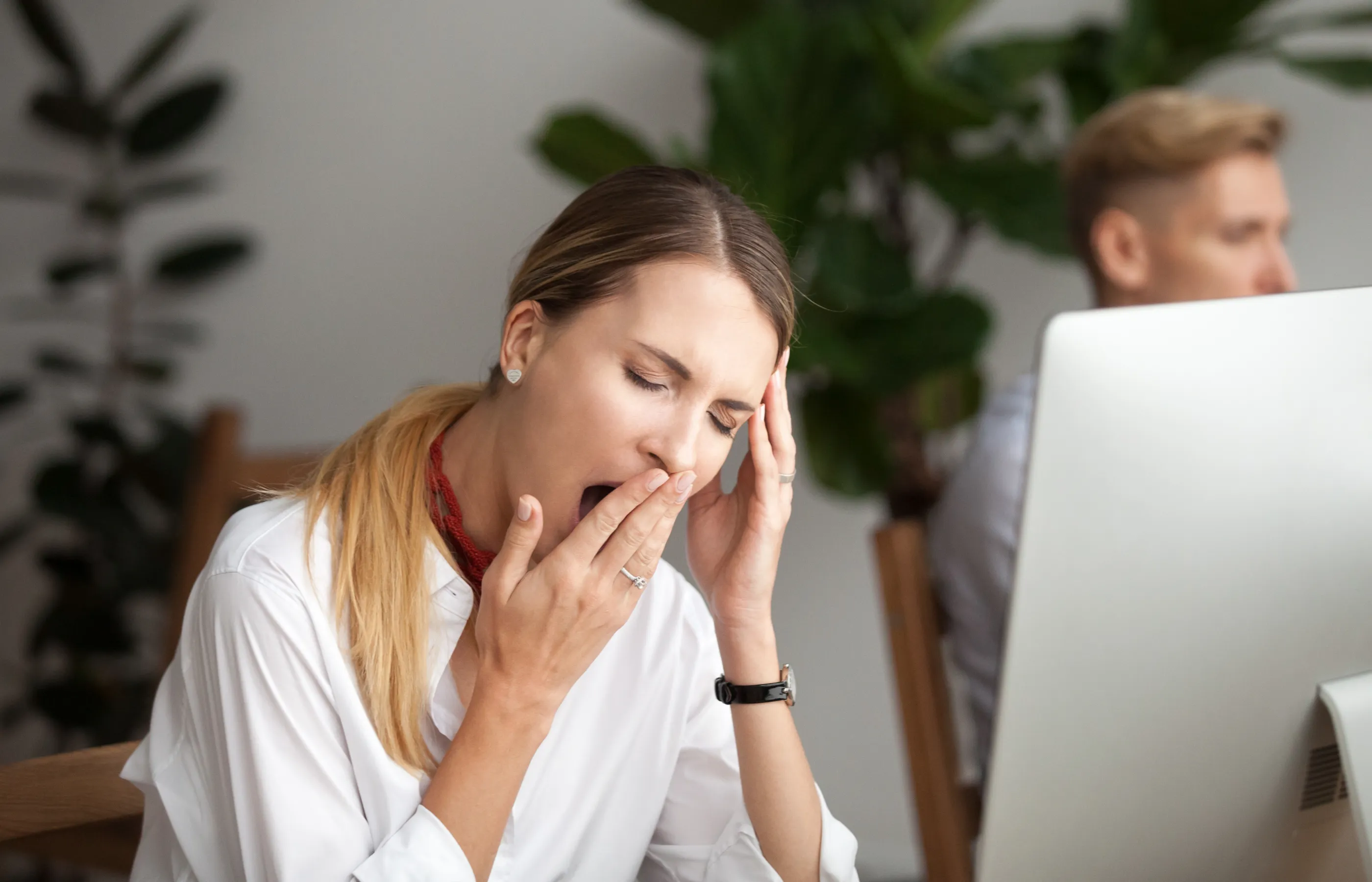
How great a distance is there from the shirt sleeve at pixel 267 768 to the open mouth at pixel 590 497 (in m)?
0.20

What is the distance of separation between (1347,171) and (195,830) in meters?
1.88

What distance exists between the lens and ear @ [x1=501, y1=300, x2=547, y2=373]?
0.82 m

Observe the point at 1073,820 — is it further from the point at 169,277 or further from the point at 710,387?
the point at 169,277

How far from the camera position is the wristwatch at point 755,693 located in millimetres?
808

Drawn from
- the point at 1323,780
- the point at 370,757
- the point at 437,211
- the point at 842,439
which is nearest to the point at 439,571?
the point at 370,757

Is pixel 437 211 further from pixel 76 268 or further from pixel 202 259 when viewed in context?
pixel 76 268

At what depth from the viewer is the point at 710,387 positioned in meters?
0.75

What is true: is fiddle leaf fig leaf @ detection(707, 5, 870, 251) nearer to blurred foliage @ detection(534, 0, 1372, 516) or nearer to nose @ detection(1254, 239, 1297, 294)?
blurred foliage @ detection(534, 0, 1372, 516)

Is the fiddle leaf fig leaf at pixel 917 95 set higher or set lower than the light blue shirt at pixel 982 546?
higher

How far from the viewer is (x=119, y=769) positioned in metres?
0.82

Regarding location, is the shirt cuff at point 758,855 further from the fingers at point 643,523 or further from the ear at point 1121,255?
the ear at point 1121,255

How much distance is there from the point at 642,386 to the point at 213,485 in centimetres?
78


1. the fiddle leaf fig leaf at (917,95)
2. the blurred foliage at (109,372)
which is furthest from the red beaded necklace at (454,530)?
the blurred foliage at (109,372)

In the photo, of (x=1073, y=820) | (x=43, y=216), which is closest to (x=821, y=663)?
(x=1073, y=820)
